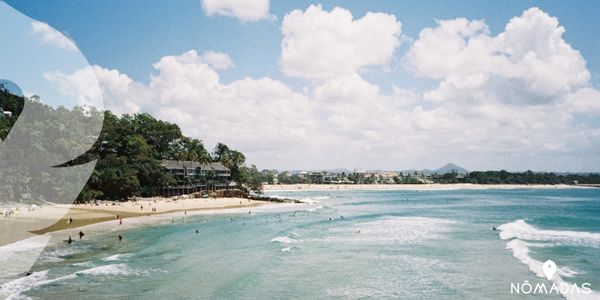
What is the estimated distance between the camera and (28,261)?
26.3 m

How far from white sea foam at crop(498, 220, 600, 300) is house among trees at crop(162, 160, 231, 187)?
60231 millimetres

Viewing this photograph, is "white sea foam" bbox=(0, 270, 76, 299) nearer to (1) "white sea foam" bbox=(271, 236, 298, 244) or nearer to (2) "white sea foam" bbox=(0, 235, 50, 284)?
(2) "white sea foam" bbox=(0, 235, 50, 284)

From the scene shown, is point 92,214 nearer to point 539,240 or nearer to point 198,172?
point 198,172

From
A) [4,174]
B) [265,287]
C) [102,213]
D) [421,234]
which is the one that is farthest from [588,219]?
[4,174]

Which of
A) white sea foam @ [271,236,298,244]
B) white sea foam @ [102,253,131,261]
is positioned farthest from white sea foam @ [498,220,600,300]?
white sea foam @ [102,253,131,261]

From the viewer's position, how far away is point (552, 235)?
41.5 m

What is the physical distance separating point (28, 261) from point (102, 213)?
89.2 feet

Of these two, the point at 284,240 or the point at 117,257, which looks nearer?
the point at 117,257

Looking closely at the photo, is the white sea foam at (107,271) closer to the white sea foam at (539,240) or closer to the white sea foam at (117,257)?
the white sea foam at (117,257)

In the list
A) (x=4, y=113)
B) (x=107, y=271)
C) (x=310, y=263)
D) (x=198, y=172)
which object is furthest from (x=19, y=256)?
(x=198, y=172)

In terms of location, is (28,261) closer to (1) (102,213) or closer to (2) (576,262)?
(1) (102,213)

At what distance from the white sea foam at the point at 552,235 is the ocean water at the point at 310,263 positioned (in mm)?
93

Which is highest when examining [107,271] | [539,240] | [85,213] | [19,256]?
[85,213]

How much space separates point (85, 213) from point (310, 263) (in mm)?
34386
